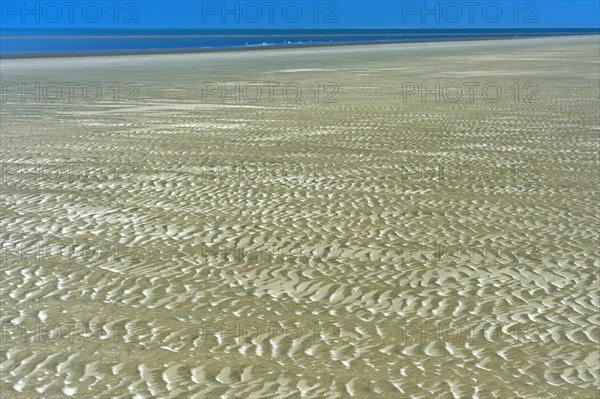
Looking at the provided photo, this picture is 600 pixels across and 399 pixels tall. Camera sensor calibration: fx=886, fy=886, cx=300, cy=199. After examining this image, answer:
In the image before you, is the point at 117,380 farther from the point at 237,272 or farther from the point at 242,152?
the point at 242,152

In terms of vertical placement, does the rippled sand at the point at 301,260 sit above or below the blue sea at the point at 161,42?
above

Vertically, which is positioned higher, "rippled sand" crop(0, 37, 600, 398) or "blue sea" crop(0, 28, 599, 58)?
"rippled sand" crop(0, 37, 600, 398)

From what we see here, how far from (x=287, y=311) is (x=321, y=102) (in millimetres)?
10354

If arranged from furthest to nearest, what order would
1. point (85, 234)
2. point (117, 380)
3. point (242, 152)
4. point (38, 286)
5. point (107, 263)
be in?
1. point (242, 152)
2. point (85, 234)
3. point (107, 263)
4. point (38, 286)
5. point (117, 380)

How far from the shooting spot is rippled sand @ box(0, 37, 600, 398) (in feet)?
12.5

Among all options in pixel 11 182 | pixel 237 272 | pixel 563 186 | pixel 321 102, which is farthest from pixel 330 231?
pixel 321 102

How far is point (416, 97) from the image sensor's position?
1525 centimetres

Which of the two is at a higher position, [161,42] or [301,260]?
[301,260]

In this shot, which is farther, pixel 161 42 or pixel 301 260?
pixel 161 42

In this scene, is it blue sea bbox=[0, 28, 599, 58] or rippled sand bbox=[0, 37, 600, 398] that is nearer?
rippled sand bbox=[0, 37, 600, 398]

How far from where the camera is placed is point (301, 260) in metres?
5.48

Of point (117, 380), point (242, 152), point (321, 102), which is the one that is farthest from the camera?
point (321, 102)

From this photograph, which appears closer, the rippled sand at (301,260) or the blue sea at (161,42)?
the rippled sand at (301,260)

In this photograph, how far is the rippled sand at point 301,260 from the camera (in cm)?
381
